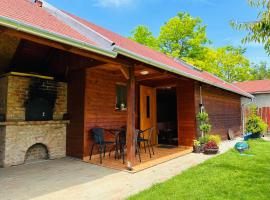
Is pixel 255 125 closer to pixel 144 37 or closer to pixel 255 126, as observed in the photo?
pixel 255 126

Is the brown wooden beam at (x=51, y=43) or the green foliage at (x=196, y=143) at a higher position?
the brown wooden beam at (x=51, y=43)

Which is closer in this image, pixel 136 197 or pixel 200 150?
pixel 136 197

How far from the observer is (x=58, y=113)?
22.8 feet

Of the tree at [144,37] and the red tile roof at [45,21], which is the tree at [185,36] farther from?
the red tile roof at [45,21]

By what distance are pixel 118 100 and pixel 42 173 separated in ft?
11.3

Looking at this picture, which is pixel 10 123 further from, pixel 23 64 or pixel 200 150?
pixel 200 150

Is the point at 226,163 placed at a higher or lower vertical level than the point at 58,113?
lower

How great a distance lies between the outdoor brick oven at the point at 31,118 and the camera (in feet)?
19.2

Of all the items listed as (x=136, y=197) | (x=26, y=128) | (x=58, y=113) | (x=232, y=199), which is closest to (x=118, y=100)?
(x=58, y=113)

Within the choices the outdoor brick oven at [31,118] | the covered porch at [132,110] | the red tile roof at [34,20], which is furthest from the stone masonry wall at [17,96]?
the red tile roof at [34,20]

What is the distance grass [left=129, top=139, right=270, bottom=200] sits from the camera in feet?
12.6

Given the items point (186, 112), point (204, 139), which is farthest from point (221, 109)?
point (204, 139)

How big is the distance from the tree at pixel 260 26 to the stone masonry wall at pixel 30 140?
541cm

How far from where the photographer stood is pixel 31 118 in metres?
6.30
